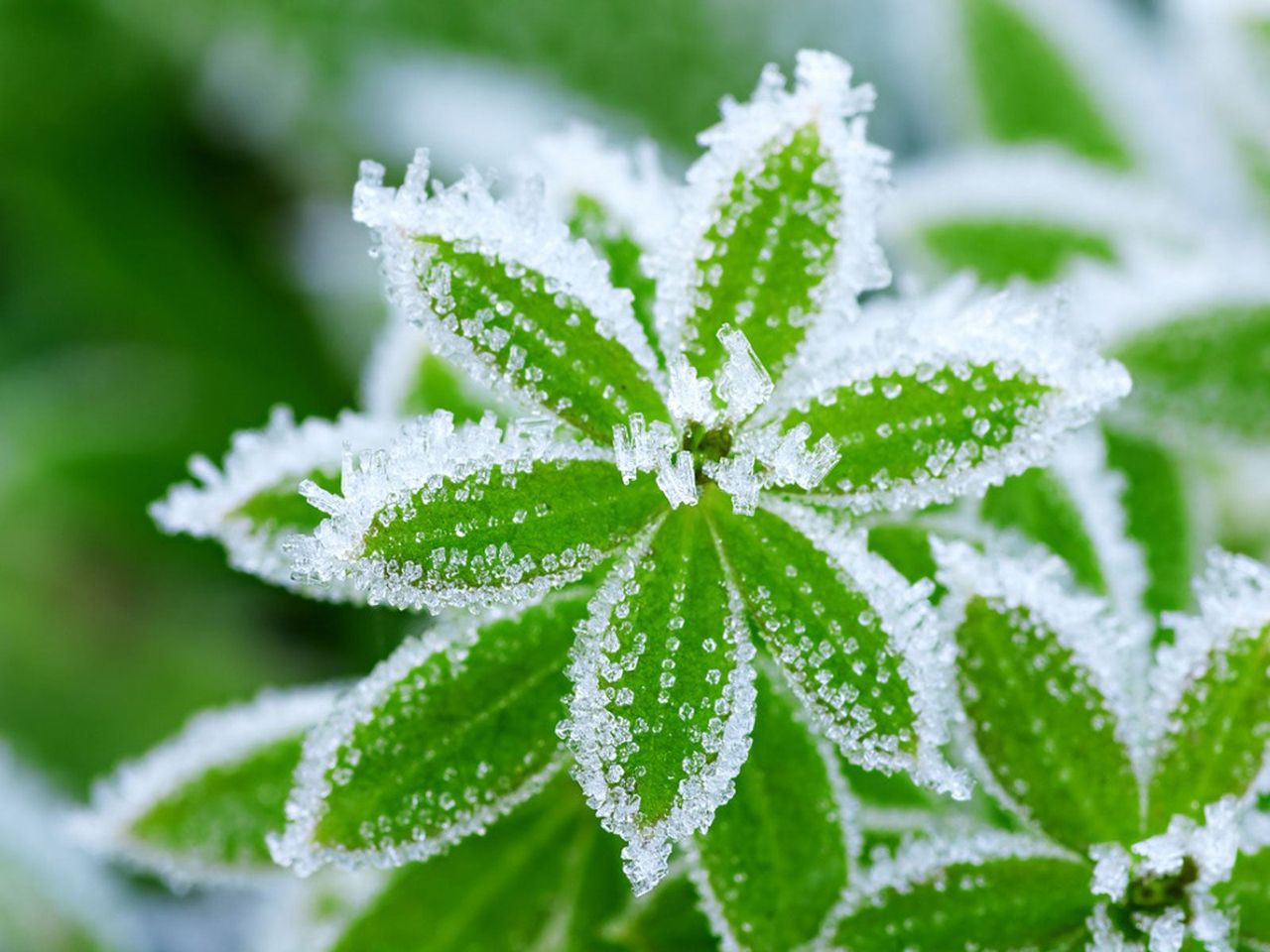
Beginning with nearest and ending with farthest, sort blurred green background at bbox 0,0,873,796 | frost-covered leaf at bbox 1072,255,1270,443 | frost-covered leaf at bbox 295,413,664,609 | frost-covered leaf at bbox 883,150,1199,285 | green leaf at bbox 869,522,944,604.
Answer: frost-covered leaf at bbox 295,413,664,609, green leaf at bbox 869,522,944,604, frost-covered leaf at bbox 1072,255,1270,443, frost-covered leaf at bbox 883,150,1199,285, blurred green background at bbox 0,0,873,796

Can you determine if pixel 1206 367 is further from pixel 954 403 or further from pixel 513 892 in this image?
pixel 513 892

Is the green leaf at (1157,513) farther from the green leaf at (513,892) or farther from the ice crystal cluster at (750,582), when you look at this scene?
the green leaf at (513,892)

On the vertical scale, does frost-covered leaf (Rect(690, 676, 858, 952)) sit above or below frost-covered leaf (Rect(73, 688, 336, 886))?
below

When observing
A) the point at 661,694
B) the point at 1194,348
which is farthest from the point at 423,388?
the point at 1194,348

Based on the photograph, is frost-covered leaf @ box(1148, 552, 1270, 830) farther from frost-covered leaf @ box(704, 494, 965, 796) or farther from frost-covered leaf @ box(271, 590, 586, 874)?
frost-covered leaf @ box(271, 590, 586, 874)

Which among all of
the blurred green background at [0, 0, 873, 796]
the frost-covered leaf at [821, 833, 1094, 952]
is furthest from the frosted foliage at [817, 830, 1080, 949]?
the blurred green background at [0, 0, 873, 796]

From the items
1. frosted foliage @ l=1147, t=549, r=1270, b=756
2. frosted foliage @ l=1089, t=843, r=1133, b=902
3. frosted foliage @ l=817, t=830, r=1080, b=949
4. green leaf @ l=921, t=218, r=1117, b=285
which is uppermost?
green leaf @ l=921, t=218, r=1117, b=285
